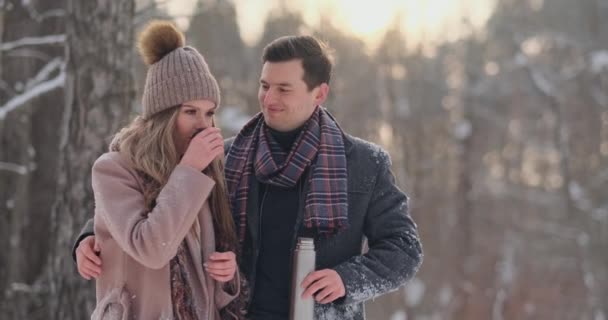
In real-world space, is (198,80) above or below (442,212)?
above

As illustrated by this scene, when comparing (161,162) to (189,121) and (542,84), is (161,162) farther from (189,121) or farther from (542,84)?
(542,84)

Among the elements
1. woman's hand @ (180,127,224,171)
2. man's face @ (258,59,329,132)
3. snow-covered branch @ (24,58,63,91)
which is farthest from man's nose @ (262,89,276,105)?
snow-covered branch @ (24,58,63,91)

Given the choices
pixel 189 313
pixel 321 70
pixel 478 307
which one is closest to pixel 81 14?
pixel 321 70

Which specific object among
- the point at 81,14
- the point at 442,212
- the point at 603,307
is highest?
the point at 81,14

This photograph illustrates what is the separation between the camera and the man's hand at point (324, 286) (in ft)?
8.39

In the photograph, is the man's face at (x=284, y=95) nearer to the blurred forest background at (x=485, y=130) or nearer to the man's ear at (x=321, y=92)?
the man's ear at (x=321, y=92)

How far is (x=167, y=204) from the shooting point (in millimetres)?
2412

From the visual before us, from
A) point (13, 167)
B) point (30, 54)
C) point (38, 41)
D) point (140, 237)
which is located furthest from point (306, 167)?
point (13, 167)

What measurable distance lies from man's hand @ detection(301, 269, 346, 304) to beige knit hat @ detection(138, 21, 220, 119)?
0.75m

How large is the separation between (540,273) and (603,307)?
1.77m

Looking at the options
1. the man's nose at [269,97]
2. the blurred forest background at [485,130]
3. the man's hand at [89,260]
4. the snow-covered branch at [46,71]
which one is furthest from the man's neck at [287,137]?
the blurred forest background at [485,130]

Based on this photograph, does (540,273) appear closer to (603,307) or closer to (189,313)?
(603,307)

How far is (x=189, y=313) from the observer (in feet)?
8.49

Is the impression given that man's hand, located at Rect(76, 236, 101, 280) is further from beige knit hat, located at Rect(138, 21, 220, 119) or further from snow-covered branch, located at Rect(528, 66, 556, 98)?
snow-covered branch, located at Rect(528, 66, 556, 98)
